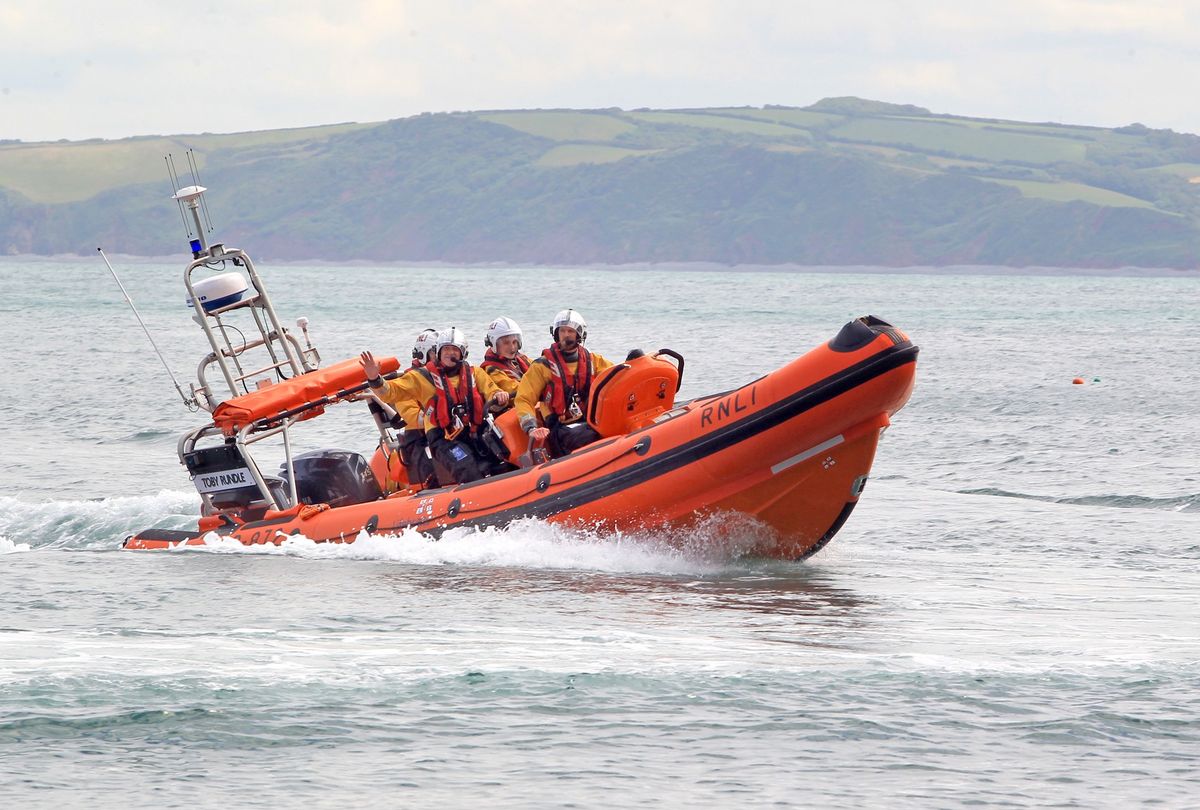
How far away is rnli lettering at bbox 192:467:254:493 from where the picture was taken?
11352 mm

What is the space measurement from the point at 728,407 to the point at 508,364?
196cm

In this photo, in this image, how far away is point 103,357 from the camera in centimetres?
3269

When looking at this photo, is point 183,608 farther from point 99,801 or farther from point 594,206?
point 594,206

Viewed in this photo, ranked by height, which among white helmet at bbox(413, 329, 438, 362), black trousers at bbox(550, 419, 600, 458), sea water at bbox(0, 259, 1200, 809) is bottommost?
sea water at bbox(0, 259, 1200, 809)

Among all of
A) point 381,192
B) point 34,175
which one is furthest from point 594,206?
point 34,175

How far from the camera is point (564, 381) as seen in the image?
1056 centimetres

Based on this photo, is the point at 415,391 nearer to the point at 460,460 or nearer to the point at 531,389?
the point at 460,460

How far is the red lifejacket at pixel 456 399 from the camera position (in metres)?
10.6

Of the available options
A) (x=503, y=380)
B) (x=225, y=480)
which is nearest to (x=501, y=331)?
(x=503, y=380)

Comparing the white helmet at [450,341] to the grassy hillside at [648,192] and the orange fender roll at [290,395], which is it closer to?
the orange fender roll at [290,395]

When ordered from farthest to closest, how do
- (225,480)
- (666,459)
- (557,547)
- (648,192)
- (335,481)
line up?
(648,192), (335,481), (225,480), (557,547), (666,459)

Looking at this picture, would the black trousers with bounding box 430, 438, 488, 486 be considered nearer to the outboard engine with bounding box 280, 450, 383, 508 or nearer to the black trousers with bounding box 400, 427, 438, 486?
the black trousers with bounding box 400, 427, 438, 486

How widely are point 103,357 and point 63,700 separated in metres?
27.1

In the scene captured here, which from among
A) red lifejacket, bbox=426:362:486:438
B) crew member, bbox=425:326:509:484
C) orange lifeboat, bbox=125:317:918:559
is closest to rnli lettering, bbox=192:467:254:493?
orange lifeboat, bbox=125:317:918:559
